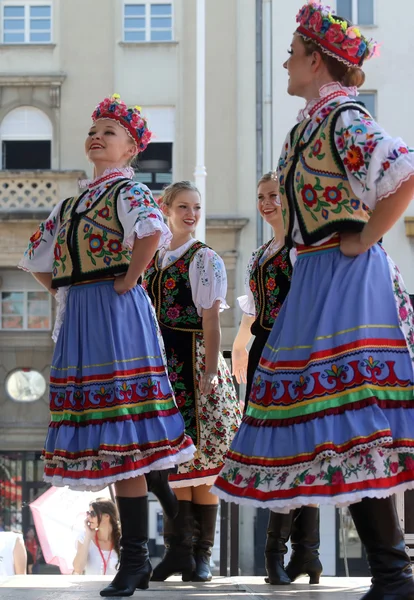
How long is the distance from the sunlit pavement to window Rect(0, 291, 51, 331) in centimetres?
1472

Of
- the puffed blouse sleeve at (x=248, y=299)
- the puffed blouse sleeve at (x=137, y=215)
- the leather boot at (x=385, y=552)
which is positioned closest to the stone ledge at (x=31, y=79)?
the puffed blouse sleeve at (x=248, y=299)

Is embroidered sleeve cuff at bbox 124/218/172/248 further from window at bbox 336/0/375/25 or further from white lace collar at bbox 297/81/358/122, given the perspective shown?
window at bbox 336/0/375/25

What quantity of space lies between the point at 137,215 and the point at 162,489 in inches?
38.1

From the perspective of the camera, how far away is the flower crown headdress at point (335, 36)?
3607 millimetres

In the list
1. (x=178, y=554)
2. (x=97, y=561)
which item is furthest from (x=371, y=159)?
(x=97, y=561)

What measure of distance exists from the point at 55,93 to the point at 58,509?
1156cm

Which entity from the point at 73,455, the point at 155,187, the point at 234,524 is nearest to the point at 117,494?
the point at 73,455

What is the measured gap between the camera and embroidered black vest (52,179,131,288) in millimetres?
4074

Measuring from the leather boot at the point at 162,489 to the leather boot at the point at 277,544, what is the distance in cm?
74

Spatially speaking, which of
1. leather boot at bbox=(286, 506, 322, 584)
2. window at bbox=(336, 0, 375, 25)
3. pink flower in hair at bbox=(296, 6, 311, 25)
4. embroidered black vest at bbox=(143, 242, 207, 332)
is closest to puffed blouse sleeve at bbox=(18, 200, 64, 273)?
embroidered black vest at bbox=(143, 242, 207, 332)

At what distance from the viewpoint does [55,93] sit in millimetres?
19281

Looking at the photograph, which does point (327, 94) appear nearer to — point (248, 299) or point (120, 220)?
point (120, 220)

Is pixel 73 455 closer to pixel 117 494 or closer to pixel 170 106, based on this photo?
pixel 117 494

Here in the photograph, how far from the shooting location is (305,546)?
15.9 feet
